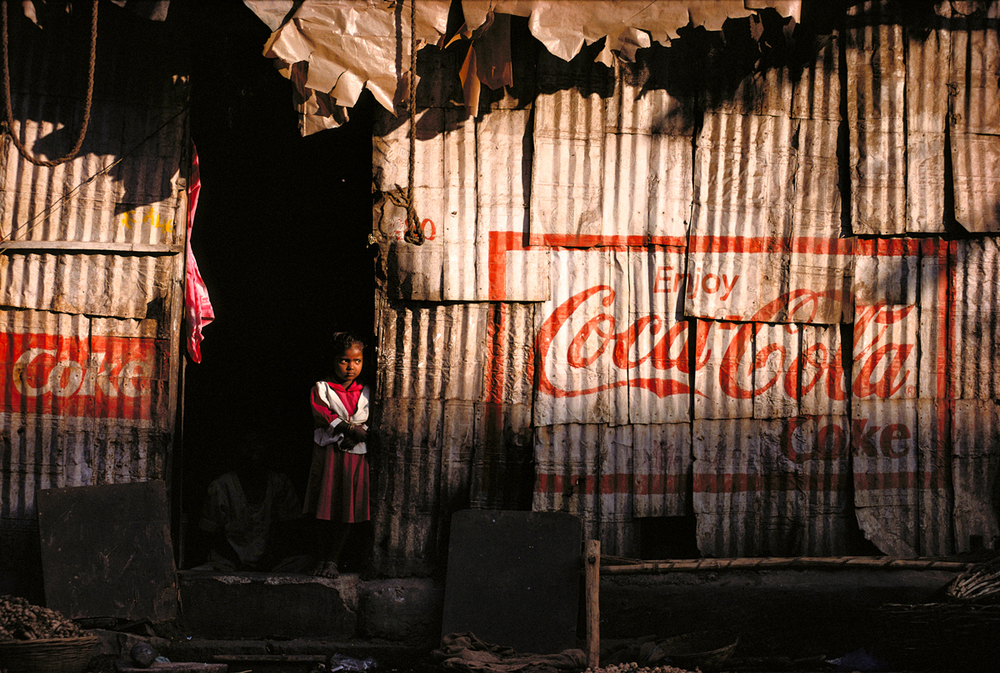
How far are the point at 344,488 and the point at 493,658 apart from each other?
1.35 metres

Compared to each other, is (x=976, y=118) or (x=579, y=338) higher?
(x=976, y=118)

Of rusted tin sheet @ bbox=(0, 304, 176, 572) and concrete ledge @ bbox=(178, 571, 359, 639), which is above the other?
rusted tin sheet @ bbox=(0, 304, 176, 572)

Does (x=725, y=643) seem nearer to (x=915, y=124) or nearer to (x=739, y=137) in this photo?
(x=739, y=137)

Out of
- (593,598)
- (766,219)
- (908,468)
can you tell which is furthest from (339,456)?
(908,468)

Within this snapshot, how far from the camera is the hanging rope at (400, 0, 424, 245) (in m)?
3.93

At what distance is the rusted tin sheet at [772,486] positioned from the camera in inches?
Result: 181

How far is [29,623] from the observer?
384 cm

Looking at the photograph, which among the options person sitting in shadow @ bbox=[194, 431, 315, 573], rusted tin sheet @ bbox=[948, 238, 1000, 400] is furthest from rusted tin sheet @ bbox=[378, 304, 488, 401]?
rusted tin sheet @ bbox=[948, 238, 1000, 400]

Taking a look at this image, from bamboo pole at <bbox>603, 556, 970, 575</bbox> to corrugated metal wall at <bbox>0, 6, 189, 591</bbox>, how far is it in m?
2.79

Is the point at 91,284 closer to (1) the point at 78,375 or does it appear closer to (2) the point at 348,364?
(1) the point at 78,375

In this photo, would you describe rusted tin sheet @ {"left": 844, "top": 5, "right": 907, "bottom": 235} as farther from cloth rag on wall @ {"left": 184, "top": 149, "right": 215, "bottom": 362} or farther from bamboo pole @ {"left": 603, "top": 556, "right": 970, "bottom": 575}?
cloth rag on wall @ {"left": 184, "top": 149, "right": 215, "bottom": 362}

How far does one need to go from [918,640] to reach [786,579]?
71cm

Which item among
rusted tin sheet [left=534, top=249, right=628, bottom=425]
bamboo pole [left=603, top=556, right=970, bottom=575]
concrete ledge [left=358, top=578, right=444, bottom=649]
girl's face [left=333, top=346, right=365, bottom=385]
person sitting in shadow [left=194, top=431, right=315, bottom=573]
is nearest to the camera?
bamboo pole [left=603, top=556, right=970, bottom=575]

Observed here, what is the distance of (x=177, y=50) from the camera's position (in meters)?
4.53
